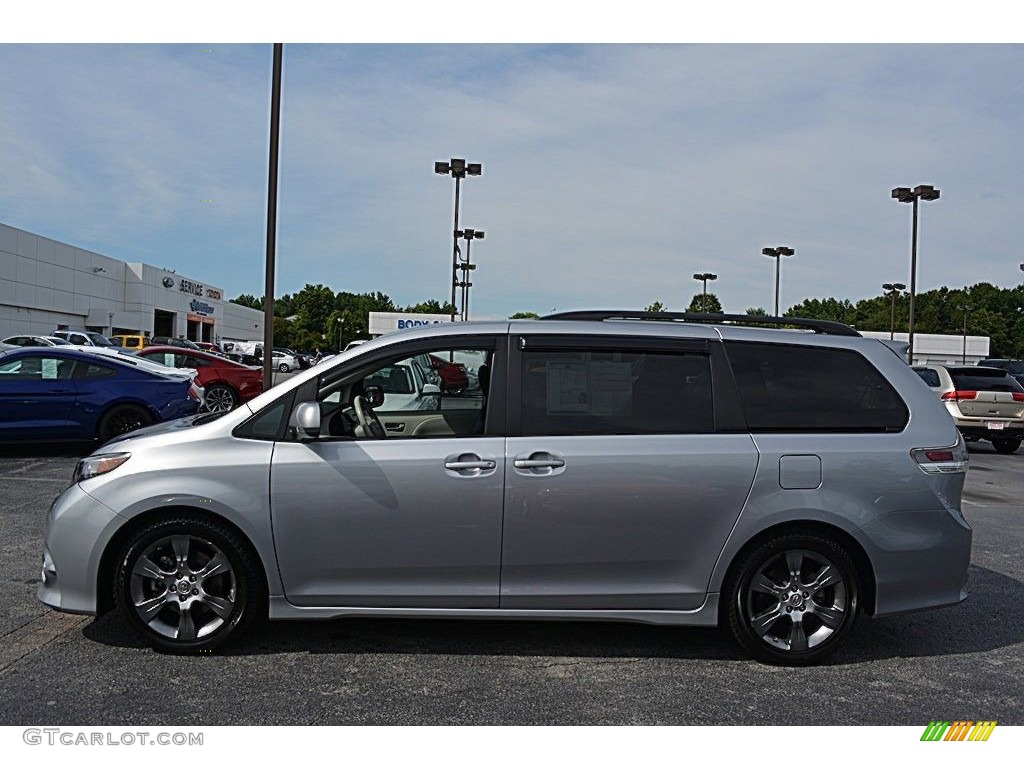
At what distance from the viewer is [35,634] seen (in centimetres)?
497

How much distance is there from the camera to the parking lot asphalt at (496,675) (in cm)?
398

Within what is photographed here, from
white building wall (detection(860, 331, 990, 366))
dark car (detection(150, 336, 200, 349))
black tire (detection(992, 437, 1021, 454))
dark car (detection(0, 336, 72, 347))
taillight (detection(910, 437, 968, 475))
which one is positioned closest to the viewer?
taillight (detection(910, 437, 968, 475))

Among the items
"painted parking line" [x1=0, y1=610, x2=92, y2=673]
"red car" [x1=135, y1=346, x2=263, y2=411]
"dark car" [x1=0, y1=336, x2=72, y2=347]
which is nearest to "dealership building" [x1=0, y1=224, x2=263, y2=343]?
"dark car" [x1=0, y1=336, x2=72, y2=347]

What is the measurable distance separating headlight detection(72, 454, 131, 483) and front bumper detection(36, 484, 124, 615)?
103 millimetres

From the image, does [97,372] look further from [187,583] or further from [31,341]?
[31,341]

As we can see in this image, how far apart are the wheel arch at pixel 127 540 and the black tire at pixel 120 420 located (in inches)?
318

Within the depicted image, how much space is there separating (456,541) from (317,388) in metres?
1.09

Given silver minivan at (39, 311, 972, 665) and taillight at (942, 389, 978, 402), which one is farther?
taillight at (942, 389, 978, 402)

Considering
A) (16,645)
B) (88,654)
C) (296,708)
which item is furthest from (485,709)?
(16,645)

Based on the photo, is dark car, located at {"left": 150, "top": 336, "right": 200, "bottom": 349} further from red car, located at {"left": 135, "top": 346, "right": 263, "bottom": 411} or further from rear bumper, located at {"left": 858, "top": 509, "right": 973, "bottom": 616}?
rear bumper, located at {"left": 858, "top": 509, "right": 973, "bottom": 616}

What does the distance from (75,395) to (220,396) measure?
6.75 metres

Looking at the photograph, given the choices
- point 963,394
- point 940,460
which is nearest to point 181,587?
point 940,460

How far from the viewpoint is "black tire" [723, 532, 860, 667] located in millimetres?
4691

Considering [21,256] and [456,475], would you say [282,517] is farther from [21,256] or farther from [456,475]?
[21,256]
